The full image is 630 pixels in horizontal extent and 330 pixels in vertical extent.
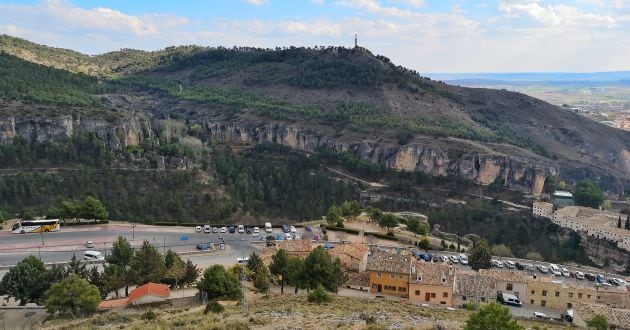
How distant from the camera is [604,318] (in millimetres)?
35969

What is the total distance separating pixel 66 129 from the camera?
254ft

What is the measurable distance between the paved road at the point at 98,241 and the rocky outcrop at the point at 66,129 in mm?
24965

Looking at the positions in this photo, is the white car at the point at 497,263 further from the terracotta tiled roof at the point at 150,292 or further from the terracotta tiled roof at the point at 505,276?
the terracotta tiled roof at the point at 150,292

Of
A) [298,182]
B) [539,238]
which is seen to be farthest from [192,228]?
[539,238]

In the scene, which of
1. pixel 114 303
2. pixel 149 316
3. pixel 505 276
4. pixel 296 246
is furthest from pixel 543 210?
pixel 149 316

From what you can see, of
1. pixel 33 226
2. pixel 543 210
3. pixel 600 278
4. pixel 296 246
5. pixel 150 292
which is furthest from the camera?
pixel 543 210

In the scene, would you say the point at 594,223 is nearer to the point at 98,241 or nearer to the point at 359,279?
the point at 359,279

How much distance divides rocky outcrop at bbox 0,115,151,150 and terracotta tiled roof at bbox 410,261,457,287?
2147 inches

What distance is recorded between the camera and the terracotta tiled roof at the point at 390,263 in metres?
44.1

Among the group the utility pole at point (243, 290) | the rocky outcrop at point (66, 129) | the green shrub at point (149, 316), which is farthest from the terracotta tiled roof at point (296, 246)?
the rocky outcrop at point (66, 129)

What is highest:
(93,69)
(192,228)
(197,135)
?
(93,69)

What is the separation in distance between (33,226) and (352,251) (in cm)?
3473

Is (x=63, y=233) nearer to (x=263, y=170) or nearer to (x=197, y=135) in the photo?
(x=263, y=170)

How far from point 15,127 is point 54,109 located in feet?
23.0
